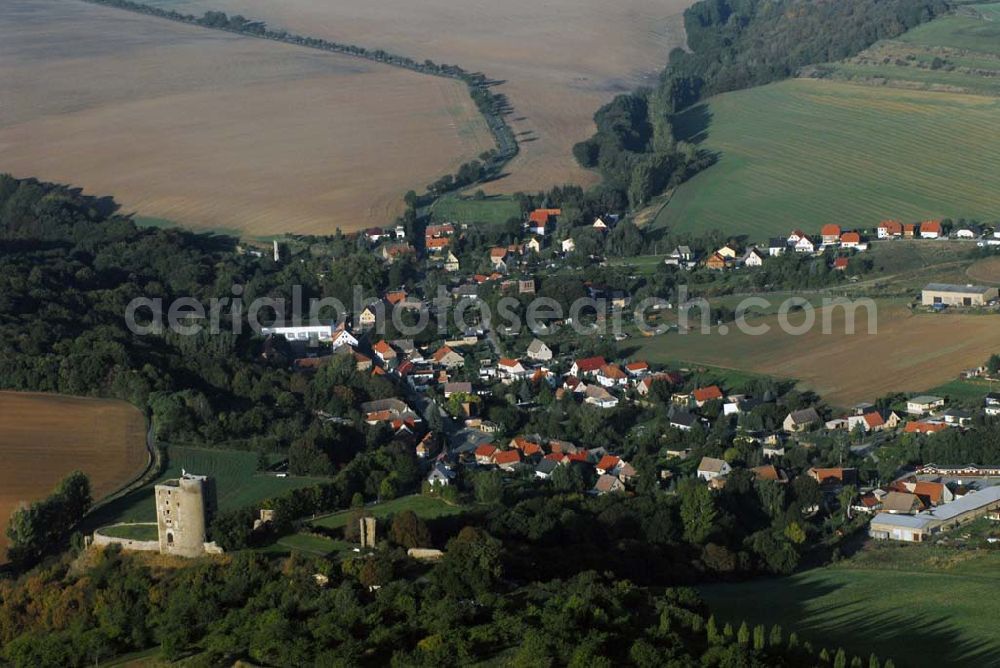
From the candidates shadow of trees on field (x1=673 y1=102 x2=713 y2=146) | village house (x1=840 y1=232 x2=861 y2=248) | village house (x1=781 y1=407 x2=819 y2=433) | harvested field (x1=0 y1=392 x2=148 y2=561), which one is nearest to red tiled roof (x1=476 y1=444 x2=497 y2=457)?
village house (x1=781 y1=407 x2=819 y2=433)

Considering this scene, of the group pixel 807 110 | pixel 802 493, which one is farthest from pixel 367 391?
pixel 807 110

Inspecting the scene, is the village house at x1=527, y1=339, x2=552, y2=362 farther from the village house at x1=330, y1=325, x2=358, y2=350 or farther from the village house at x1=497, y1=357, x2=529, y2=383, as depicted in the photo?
the village house at x1=330, y1=325, x2=358, y2=350

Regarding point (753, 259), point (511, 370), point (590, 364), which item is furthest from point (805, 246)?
point (511, 370)

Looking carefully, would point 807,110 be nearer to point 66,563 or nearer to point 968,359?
point 968,359

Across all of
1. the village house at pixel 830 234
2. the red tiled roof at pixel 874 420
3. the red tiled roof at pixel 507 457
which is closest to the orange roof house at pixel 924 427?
the red tiled roof at pixel 874 420

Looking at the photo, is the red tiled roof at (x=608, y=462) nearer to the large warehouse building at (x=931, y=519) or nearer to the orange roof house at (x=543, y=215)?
the large warehouse building at (x=931, y=519)
